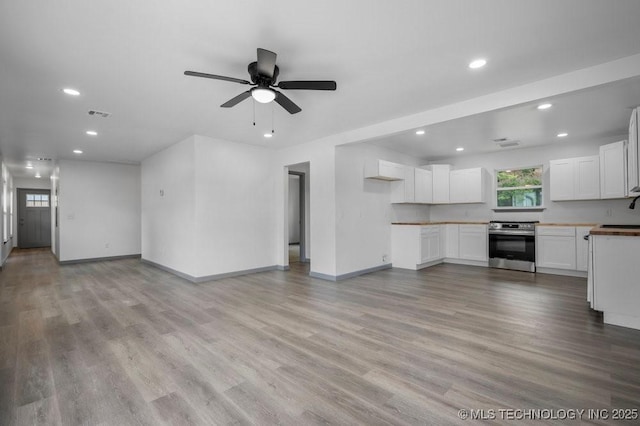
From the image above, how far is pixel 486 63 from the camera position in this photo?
2.82 meters

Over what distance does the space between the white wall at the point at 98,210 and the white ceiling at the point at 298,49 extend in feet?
11.8

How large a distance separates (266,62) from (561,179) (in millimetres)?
6128

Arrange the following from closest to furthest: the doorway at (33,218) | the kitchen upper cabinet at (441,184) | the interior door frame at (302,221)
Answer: the kitchen upper cabinet at (441,184) → the interior door frame at (302,221) → the doorway at (33,218)

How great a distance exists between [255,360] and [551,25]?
3.47 metres

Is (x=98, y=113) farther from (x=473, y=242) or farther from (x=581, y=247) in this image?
(x=581, y=247)

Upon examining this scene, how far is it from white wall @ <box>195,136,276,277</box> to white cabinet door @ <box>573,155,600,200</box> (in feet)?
19.4

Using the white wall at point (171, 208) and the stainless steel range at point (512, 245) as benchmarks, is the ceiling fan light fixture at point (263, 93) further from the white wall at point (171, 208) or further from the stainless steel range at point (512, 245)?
the stainless steel range at point (512, 245)

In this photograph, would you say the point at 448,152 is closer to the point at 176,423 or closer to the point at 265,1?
the point at 265,1

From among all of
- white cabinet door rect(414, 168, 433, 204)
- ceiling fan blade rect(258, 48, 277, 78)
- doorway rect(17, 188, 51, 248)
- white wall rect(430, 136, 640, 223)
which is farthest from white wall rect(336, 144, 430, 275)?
doorway rect(17, 188, 51, 248)

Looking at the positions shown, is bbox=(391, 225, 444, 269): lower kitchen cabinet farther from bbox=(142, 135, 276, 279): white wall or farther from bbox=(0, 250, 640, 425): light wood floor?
Result: bbox=(142, 135, 276, 279): white wall

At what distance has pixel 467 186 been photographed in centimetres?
691

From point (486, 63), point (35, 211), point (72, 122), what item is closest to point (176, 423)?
point (486, 63)

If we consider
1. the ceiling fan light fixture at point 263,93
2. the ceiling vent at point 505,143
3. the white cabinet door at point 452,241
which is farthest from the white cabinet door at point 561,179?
the ceiling fan light fixture at point 263,93

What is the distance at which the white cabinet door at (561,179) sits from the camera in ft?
18.6
